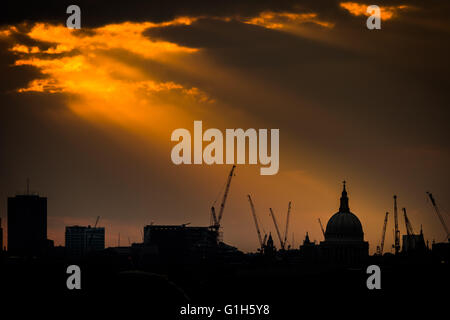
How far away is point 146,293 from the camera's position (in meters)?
197
